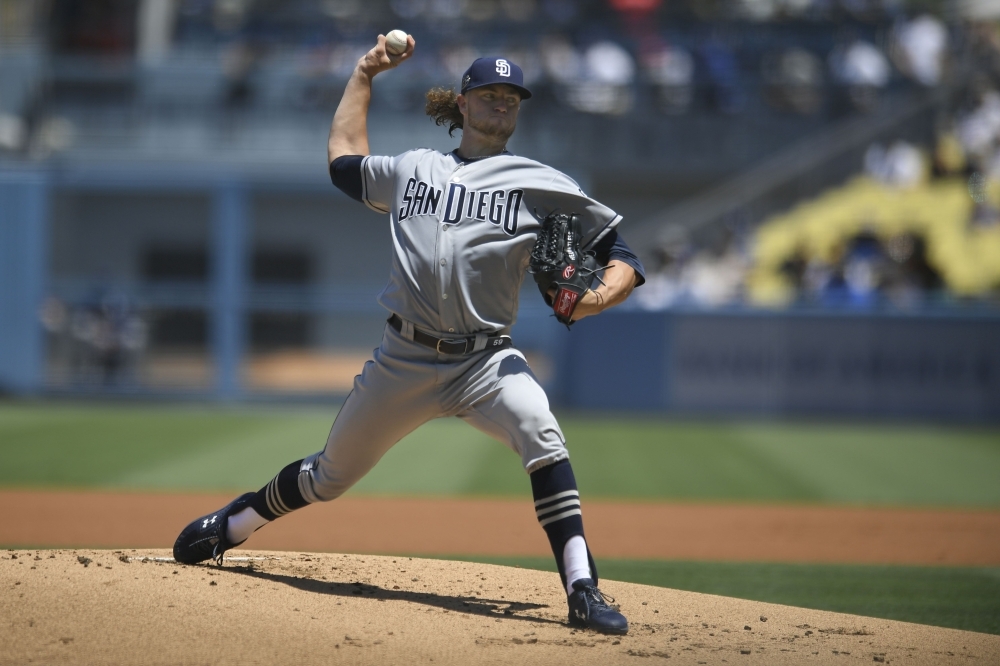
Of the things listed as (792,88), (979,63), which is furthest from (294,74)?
(979,63)

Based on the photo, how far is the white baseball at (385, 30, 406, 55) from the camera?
4227 mm

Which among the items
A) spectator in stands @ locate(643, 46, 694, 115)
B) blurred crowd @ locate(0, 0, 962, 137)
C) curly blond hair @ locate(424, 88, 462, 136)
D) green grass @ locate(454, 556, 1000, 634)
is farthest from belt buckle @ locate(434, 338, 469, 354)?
spectator in stands @ locate(643, 46, 694, 115)

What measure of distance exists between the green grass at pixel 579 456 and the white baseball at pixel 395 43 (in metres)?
4.75

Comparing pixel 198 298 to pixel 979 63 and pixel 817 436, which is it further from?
pixel 979 63

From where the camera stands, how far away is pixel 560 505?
152 inches

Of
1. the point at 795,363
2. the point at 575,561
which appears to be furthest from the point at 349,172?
the point at 795,363

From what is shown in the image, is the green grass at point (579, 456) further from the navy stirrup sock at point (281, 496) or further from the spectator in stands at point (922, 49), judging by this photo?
the spectator in stands at point (922, 49)

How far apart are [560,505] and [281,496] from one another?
43.3 inches

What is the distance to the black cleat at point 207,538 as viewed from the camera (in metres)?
4.38

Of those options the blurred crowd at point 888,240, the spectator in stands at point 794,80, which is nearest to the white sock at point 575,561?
the blurred crowd at point 888,240

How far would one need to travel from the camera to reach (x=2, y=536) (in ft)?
20.9

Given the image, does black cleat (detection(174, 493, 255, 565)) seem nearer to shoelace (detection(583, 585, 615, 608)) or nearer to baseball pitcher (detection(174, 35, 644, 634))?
baseball pitcher (detection(174, 35, 644, 634))

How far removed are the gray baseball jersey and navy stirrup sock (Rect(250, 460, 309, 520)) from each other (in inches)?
29.7

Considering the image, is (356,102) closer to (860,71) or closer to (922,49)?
(860,71)
